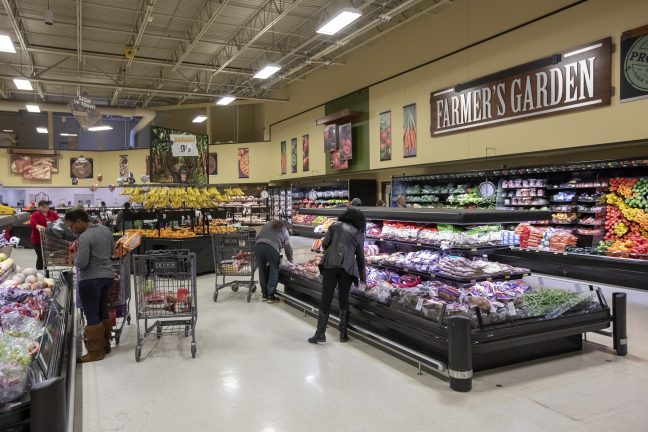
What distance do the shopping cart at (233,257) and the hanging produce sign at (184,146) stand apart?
2.89 m

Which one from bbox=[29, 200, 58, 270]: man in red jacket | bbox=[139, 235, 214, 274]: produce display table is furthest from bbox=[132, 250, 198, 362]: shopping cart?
bbox=[29, 200, 58, 270]: man in red jacket

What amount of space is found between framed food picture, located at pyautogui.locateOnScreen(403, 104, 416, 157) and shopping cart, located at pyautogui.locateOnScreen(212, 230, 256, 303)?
246 inches

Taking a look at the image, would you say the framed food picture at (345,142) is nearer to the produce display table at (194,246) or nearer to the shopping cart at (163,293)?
the produce display table at (194,246)

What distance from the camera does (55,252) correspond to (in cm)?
668

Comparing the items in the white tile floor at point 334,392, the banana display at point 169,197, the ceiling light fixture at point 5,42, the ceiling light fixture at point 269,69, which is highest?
the ceiling light fixture at point 269,69

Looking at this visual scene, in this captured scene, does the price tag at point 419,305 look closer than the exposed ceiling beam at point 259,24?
Yes

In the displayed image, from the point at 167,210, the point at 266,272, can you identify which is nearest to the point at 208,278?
the point at 167,210

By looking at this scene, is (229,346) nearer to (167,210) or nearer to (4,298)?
(4,298)

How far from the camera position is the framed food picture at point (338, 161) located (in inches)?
619

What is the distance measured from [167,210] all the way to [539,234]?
7449mm

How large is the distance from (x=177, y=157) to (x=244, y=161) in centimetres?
1214

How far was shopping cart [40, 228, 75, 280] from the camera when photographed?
6.55 meters

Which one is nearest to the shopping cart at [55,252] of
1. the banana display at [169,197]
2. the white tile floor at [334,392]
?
the white tile floor at [334,392]

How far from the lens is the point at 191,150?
10.0 metres
